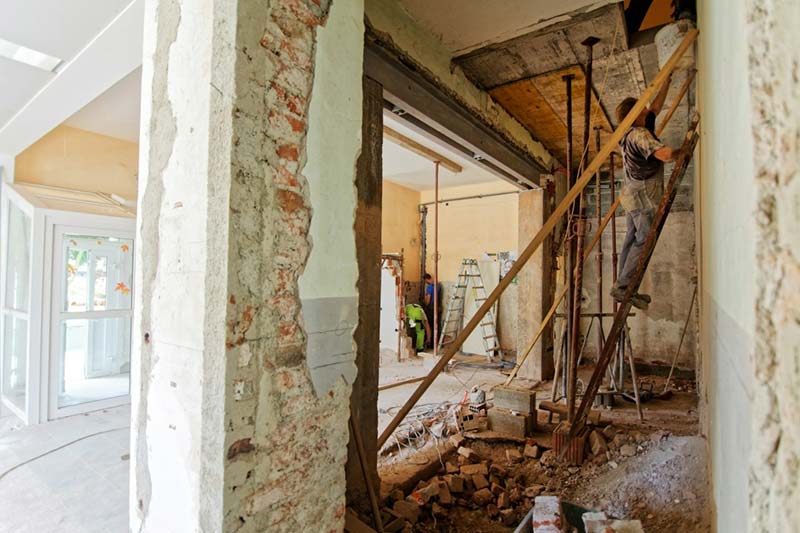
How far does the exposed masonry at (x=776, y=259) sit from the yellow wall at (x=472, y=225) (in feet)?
25.4

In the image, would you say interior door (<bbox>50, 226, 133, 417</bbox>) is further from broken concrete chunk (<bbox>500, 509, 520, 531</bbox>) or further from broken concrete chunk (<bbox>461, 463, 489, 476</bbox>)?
broken concrete chunk (<bbox>500, 509, 520, 531</bbox>)

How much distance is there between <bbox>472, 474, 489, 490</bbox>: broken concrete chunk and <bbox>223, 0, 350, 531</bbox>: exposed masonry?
4.90 feet

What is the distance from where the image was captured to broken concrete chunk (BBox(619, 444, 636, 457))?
2965 mm

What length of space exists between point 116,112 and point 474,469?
486cm

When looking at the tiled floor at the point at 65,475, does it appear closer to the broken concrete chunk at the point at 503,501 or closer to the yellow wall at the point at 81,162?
the broken concrete chunk at the point at 503,501

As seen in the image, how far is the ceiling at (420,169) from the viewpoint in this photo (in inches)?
238

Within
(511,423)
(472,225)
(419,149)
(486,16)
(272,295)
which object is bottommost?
(511,423)

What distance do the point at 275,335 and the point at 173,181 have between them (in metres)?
0.68

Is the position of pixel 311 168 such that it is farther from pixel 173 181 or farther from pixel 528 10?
pixel 528 10

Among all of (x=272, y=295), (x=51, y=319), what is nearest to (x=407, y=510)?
(x=272, y=295)

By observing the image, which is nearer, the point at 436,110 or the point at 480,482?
the point at 480,482

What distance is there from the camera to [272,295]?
4.49ft

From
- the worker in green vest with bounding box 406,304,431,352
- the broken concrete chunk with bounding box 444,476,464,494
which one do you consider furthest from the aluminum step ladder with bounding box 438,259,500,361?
the broken concrete chunk with bounding box 444,476,464,494

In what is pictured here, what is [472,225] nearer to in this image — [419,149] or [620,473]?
[419,149]
